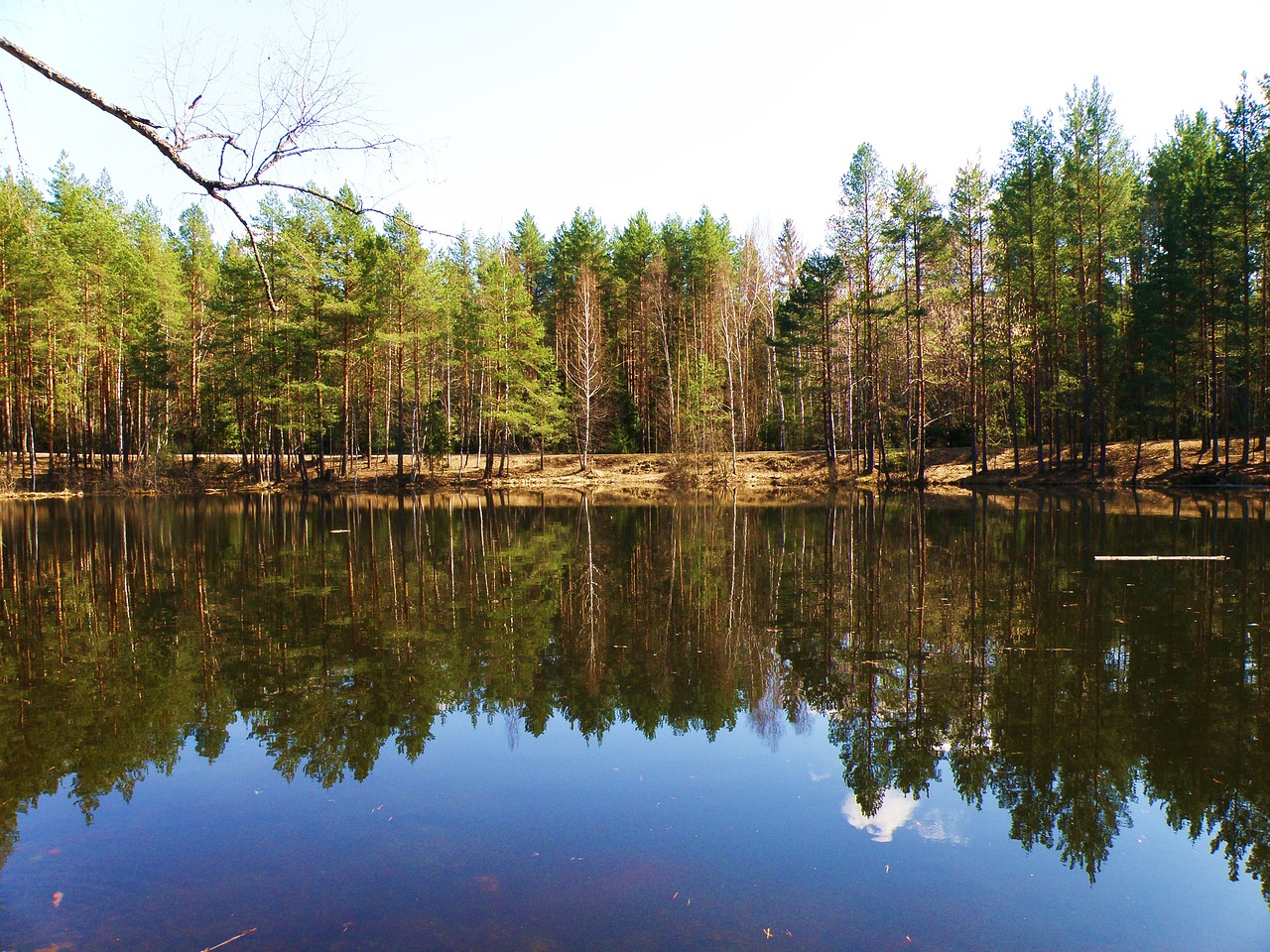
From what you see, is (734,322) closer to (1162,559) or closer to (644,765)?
(1162,559)

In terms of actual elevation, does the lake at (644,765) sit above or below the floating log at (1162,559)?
below

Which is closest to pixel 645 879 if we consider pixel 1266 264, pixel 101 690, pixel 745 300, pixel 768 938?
pixel 768 938

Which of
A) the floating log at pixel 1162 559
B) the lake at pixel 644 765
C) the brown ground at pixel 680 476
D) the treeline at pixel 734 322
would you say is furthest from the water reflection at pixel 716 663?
the treeline at pixel 734 322

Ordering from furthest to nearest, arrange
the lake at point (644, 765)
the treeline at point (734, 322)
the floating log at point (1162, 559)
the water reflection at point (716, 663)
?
the treeline at point (734, 322)
the floating log at point (1162, 559)
the water reflection at point (716, 663)
the lake at point (644, 765)

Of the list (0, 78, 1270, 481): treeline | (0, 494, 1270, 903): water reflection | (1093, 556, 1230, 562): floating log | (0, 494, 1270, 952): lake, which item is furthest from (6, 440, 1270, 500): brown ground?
(0, 494, 1270, 952): lake

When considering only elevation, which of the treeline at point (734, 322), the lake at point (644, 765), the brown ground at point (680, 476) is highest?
the treeline at point (734, 322)

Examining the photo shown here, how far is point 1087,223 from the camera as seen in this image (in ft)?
114

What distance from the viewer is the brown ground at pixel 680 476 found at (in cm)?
3491

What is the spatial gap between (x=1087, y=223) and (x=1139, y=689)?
34263 millimetres

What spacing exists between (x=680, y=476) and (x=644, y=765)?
118ft

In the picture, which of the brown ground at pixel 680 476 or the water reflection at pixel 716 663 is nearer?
the water reflection at pixel 716 663

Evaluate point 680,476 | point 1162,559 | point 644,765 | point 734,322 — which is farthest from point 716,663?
point 734,322

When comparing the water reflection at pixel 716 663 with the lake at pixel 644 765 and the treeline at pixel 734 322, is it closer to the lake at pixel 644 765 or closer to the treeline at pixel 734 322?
the lake at pixel 644 765

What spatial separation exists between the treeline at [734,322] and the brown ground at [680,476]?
3.15 ft
